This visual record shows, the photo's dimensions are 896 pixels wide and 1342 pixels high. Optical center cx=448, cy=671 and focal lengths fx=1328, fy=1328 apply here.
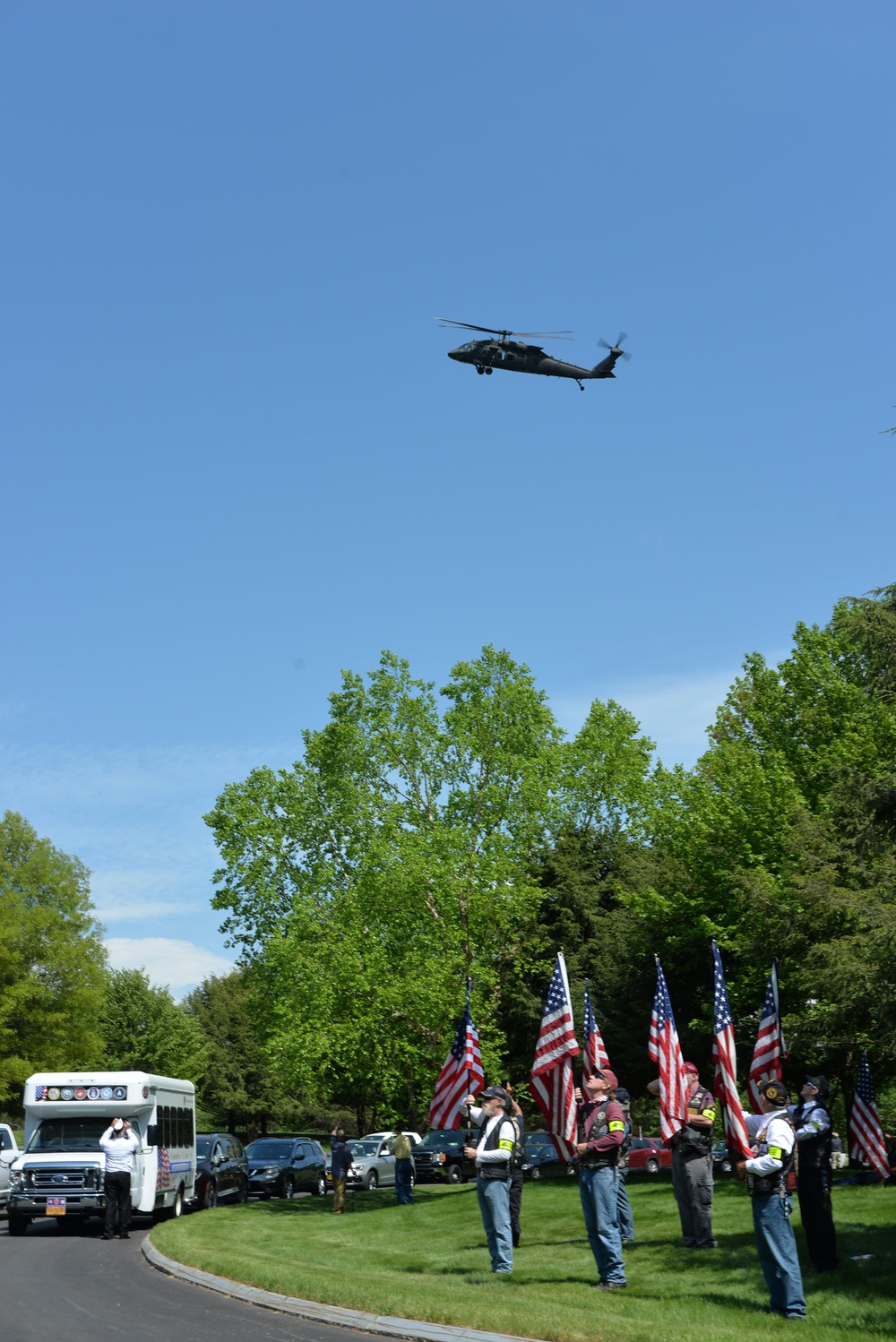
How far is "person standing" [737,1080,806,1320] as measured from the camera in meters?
10.9

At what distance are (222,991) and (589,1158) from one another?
283 ft

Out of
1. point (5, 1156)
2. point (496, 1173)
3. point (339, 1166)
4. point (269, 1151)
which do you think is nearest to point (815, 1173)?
point (496, 1173)

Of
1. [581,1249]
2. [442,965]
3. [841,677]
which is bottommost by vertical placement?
[581,1249]

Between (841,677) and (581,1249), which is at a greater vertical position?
(841,677)

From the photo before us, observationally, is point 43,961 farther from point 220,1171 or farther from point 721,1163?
point 721,1163

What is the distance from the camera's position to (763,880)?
3064cm

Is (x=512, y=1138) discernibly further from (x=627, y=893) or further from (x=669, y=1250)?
(x=627, y=893)

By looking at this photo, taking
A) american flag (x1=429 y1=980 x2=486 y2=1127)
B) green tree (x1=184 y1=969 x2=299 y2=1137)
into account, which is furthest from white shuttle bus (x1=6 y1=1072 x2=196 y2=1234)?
green tree (x1=184 y1=969 x2=299 y2=1137)

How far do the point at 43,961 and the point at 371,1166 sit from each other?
20742mm

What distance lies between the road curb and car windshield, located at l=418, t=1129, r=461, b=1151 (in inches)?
1124

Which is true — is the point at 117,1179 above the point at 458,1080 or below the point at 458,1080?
below

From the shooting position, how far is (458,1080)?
22859mm

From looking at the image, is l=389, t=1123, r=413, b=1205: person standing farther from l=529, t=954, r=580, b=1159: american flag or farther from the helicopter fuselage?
the helicopter fuselage

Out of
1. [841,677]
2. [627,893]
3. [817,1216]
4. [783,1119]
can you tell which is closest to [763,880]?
[627,893]
